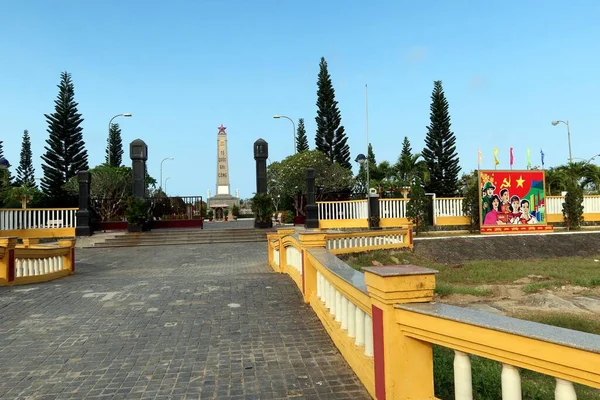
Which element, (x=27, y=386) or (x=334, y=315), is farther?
(x=334, y=315)

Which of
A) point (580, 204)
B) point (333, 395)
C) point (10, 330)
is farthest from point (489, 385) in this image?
point (580, 204)

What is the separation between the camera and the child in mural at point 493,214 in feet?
57.8

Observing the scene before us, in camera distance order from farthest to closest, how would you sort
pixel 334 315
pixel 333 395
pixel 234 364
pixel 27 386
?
pixel 334 315, pixel 234 364, pixel 27 386, pixel 333 395

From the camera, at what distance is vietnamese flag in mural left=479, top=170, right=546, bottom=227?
17.7 meters

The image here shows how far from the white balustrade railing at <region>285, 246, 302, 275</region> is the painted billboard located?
1222 centimetres

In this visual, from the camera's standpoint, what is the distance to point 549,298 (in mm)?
7949

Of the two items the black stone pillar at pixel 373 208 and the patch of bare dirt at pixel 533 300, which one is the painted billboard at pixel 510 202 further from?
the patch of bare dirt at pixel 533 300

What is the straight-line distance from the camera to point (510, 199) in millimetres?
17828

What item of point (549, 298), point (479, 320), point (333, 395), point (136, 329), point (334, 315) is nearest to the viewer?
point (479, 320)

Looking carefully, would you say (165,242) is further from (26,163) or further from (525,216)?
(26,163)

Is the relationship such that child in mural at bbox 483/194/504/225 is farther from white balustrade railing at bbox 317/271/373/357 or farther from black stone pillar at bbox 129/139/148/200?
black stone pillar at bbox 129/139/148/200

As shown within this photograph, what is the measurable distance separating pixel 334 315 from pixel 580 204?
20.5 meters

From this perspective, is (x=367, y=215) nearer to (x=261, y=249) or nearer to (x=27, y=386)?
(x=261, y=249)

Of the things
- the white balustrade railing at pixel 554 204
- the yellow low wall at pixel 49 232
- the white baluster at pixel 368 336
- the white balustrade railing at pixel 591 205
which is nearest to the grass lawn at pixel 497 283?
the white baluster at pixel 368 336
